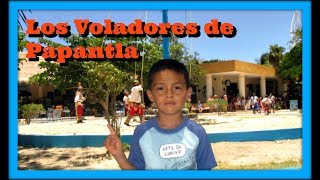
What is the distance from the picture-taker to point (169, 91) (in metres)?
2.10

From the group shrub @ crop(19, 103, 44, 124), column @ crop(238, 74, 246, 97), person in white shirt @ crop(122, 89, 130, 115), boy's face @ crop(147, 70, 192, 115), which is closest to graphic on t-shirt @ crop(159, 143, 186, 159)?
boy's face @ crop(147, 70, 192, 115)

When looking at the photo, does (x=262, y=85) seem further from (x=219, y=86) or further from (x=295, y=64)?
(x=295, y=64)

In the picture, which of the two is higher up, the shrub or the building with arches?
the building with arches

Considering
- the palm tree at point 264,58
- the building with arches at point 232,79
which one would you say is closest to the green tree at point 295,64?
the building with arches at point 232,79

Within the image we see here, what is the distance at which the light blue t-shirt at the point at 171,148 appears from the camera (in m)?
2.01

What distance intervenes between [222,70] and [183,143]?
852 inches

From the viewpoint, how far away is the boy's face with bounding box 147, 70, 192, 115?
82.7 inches

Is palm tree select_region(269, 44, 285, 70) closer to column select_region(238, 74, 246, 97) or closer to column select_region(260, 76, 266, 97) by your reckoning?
column select_region(260, 76, 266, 97)

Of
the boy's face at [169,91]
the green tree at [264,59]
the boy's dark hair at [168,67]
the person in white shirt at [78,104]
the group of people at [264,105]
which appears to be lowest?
the group of people at [264,105]

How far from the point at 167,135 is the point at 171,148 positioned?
8cm

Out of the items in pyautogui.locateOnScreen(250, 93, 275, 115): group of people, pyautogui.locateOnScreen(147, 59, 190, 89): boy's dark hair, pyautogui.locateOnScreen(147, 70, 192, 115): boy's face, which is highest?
pyautogui.locateOnScreen(147, 59, 190, 89): boy's dark hair

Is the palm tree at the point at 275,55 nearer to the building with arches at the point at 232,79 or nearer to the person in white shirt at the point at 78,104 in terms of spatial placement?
the building with arches at the point at 232,79
